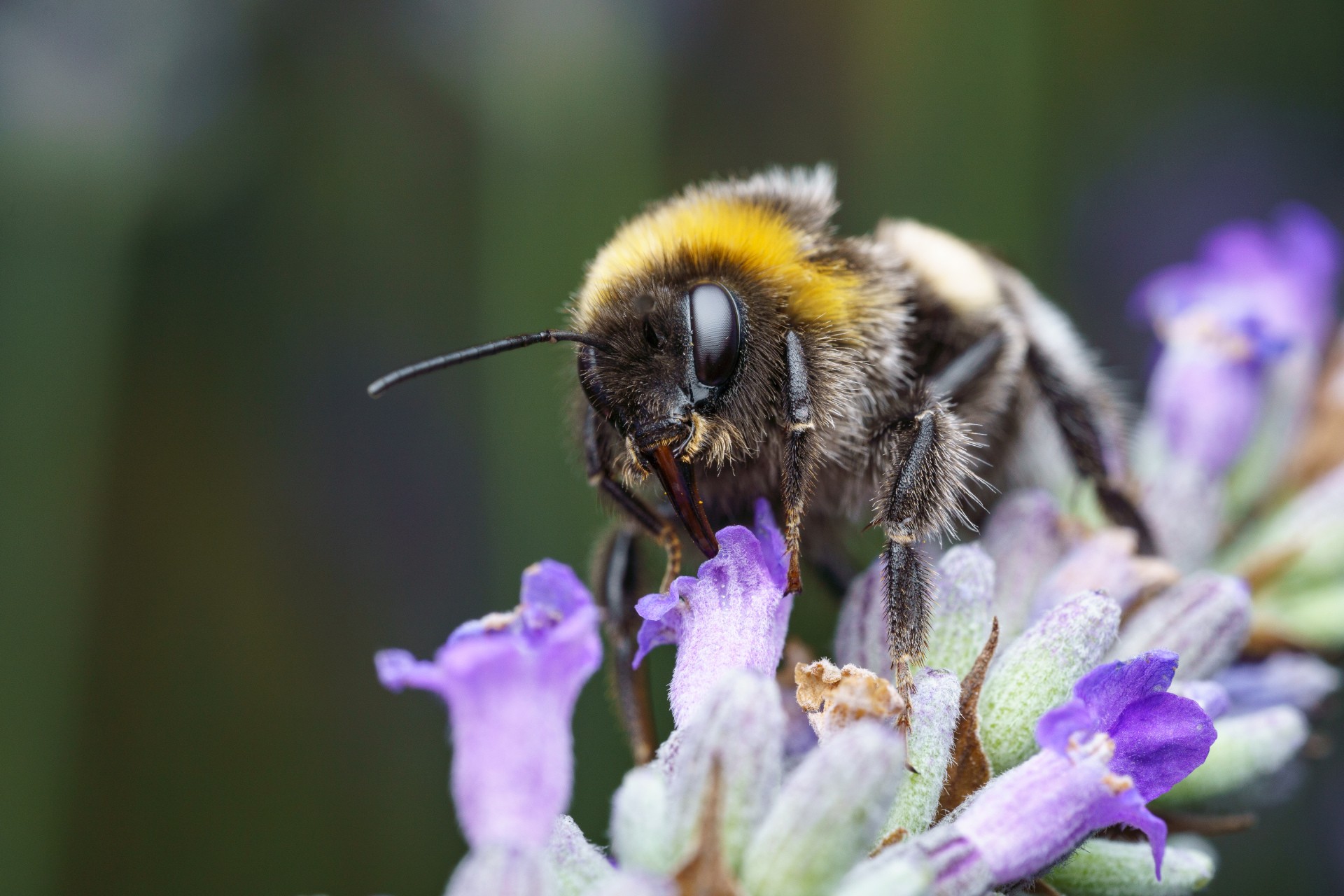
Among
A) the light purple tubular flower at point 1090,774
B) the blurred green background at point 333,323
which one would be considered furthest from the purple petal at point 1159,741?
the blurred green background at point 333,323

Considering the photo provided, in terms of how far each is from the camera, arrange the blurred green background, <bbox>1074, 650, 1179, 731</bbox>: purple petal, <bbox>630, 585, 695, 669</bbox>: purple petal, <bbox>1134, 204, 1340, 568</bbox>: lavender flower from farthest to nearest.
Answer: the blurred green background, <bbox>1134, 204, 1340, 568</bbox>: lavender flower, <bbox>630, 585, 695, 669</bbox>: purple petal, <bbox>1074, 650, 1179, 731</bbox>: purple petal

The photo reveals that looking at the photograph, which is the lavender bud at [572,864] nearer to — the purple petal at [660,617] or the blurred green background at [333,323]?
the purple petal at [660,617]

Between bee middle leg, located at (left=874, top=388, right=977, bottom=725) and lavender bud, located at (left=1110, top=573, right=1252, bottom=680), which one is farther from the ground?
bee middle leg, located at (left=874, top=388, right=977, bottom=725)

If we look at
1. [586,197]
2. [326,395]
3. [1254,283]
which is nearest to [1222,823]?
[1254,283]

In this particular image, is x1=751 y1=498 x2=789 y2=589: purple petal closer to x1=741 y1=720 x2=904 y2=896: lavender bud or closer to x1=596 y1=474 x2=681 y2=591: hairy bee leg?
x1=596 y1=474 x2=681 y2=591: hairy bee leg

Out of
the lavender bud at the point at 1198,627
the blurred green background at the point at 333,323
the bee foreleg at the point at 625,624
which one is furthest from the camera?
→ the blurred green background at the point at 333,323

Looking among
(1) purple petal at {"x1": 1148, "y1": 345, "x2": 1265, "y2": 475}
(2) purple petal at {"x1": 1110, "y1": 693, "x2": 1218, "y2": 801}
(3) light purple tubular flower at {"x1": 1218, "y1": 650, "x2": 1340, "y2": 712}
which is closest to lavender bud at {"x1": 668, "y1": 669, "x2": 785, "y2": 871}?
(2) purple petal at {"x1": 1110, "y1": 693, "x2": 1218, "y2": 801}

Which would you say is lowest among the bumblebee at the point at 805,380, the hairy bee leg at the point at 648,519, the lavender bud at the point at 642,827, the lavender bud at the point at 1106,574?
the lavender bud at the point at 642,827
